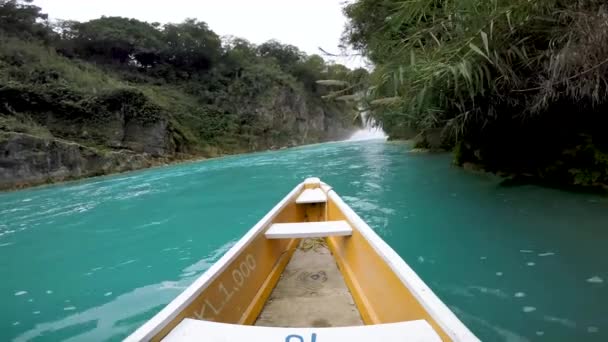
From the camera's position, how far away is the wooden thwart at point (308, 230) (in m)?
2.15

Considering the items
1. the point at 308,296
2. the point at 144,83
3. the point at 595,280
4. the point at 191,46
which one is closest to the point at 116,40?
the point at 144,83

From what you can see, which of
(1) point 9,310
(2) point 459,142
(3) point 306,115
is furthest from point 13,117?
(3) point 306,115

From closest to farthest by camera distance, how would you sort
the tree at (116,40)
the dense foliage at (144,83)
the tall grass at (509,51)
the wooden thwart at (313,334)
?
1. the wooden thwart at (313,334)
2. the tall grass at (509,51)
3. the dense foliage at (144,83)
4. the tree at (116,40)

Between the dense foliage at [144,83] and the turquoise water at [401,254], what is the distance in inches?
323

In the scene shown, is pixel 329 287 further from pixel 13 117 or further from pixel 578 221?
pixel 13 117

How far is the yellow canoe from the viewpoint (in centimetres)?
104

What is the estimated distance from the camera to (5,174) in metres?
13.2

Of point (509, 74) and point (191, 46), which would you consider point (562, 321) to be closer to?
point (509, 74)

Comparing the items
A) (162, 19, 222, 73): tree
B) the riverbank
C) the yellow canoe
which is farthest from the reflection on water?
(162, 19, 222, 73): tree

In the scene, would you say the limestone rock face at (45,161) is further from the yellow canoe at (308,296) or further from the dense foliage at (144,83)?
the yellow canoe at (308,296)

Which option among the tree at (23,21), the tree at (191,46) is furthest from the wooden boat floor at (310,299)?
the tree at (191,46)

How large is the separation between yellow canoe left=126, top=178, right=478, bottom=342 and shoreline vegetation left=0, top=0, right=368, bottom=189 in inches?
A: 126

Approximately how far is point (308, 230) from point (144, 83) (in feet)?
107

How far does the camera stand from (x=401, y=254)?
3.13m
